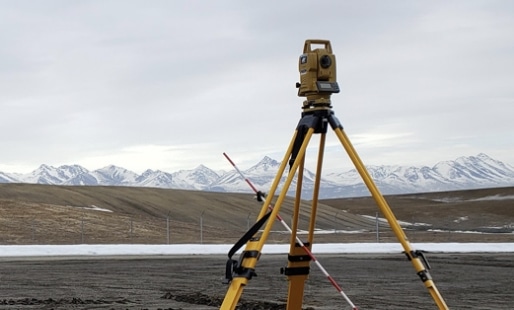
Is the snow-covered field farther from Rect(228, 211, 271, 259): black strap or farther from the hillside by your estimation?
Rect(228, 211, 271, 259): black strap

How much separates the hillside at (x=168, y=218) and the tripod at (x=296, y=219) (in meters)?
20.8

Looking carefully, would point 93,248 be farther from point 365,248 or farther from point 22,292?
point 22,292

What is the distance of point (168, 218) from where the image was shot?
46344mm

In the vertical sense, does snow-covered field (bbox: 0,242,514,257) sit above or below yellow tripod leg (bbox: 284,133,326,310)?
above

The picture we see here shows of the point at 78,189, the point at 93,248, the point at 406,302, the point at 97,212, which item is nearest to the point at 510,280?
the point at 406,302

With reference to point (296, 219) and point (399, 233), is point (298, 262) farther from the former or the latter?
point (399, 233)

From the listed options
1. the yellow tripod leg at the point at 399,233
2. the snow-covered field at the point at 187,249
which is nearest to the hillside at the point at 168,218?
the snow-covered field at the point at 187,249

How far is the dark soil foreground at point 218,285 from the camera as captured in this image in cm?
1228

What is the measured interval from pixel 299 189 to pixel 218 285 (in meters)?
9.88

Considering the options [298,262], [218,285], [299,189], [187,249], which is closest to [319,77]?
[299,189]

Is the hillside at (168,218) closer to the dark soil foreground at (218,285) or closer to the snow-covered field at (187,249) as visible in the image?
the snow-covered field at (187,249)

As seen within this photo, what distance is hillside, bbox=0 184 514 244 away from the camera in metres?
43.0

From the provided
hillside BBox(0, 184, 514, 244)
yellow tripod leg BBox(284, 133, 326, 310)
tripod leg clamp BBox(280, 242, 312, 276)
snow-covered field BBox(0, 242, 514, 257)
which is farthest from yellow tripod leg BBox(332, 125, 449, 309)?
snow-covered field BBox(0, 242, 514, 257)

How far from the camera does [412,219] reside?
80000mm
